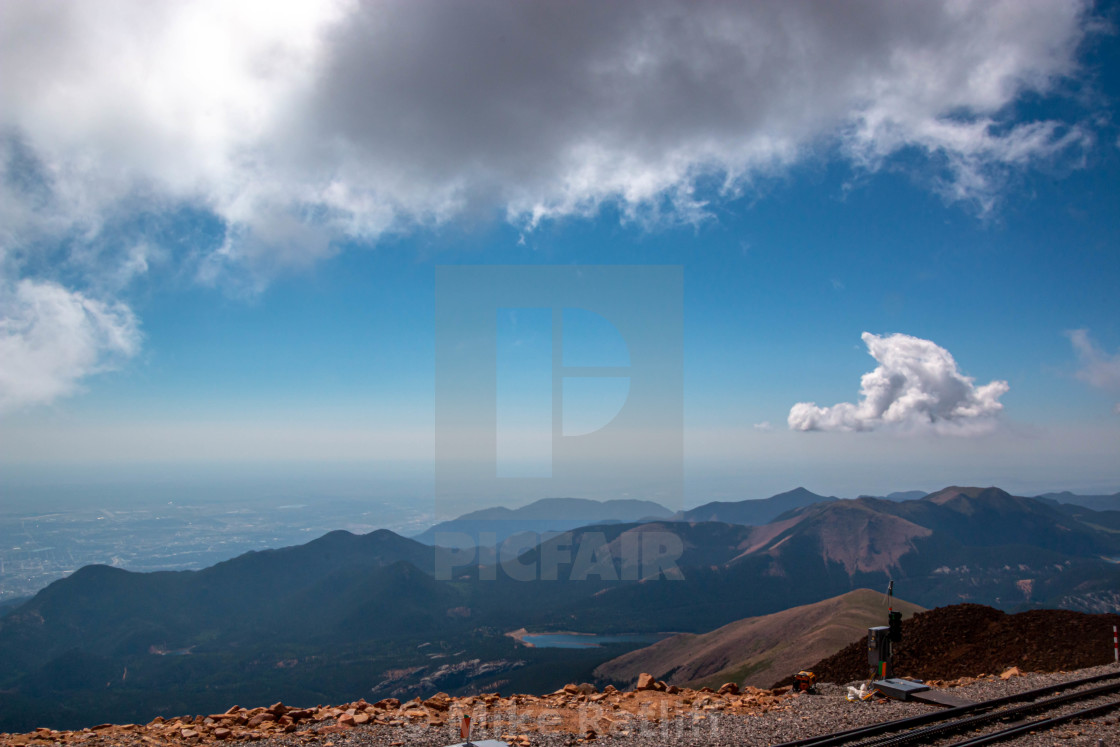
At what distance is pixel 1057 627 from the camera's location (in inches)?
941

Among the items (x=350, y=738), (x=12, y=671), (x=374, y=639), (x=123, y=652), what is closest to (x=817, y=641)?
(x=350, y=738)

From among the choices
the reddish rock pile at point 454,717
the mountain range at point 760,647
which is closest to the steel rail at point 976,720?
the reddish rock pile at point 454,717

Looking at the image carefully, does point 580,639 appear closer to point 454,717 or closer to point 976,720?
point 454,717

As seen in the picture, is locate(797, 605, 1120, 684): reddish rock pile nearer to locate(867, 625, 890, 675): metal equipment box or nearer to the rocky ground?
locate(867, 625, 890, 675): metal equipment box

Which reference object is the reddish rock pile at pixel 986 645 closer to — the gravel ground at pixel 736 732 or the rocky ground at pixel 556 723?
the rocky ground at pixel 556 723

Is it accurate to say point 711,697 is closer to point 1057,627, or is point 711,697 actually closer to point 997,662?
point 997,662

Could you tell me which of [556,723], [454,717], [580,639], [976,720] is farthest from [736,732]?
[580,639]

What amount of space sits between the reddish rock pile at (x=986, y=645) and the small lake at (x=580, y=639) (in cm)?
15746

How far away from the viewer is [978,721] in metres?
13.2

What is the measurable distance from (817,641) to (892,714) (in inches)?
3795

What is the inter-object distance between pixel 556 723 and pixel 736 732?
4367 millimetres

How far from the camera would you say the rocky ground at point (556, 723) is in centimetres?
1222

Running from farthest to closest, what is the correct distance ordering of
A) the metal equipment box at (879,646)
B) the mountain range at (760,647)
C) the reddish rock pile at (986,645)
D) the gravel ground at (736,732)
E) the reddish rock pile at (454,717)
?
the mountain range at (760,647) < the reddish rock pile at (986,645) < the metal equipment box at (879,646) < the reddish rock pile at (454,717) < the gravel ground at (736,732)

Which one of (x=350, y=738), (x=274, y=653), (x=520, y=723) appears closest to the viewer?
(x=350, y=738)
